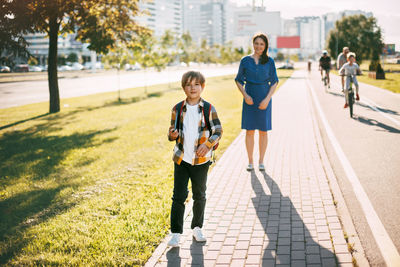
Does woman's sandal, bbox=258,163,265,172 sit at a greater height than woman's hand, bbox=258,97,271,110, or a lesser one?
lesser

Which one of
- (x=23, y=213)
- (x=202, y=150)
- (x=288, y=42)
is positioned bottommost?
(x=23, y=213)

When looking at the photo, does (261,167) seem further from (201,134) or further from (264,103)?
(201,134)

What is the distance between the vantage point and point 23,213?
488cm

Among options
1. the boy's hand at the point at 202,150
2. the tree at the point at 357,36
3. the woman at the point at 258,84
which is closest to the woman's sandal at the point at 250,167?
the woman at the point at 258,84

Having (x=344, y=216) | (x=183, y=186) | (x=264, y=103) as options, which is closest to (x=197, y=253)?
(x=183, y=186)

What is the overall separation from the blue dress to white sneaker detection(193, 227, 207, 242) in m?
2.55

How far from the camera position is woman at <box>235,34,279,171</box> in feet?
18.5

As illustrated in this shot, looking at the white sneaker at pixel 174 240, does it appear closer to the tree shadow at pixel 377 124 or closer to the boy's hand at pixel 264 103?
the boy's hand at pixel 264 103

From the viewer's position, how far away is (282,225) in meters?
4.11

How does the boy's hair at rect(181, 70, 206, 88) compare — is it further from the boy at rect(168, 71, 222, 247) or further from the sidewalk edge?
the sidewalk edge

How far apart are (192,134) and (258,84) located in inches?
100

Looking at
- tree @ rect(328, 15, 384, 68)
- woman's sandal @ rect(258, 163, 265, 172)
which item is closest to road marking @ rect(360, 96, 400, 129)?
woman's sandal @ rect(258, 163, 265, 172)

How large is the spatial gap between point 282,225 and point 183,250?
3.75 ft

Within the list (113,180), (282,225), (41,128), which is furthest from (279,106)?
(282,225)
